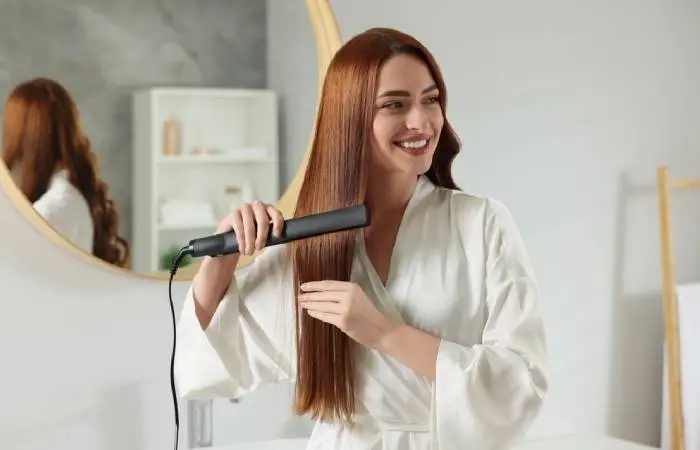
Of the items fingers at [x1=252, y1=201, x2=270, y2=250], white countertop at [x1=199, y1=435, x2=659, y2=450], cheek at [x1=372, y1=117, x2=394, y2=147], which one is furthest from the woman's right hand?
white countertop at [x1=199, y1=435, x2=659, y2=450]

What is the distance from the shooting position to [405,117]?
108 centimetres

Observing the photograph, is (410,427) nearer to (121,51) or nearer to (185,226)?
(185,226)

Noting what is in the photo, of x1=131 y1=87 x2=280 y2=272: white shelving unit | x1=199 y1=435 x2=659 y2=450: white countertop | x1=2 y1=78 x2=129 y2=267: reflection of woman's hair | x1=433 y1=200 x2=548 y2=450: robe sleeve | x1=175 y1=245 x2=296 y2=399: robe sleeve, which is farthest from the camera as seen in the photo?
x1=199 y1=435 x2=659 y2=450: white countertop

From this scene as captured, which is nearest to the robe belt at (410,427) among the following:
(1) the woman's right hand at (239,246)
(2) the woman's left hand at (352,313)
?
(2) the woman's left hand at (352,313)

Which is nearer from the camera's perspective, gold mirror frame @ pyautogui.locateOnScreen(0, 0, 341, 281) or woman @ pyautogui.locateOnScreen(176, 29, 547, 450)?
woman @ pyautogui.locateOnScreen(176, 29, 547, 450)

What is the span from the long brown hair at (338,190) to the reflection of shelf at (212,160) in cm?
43

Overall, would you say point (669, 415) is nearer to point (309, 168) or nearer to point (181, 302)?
point (181, 302)

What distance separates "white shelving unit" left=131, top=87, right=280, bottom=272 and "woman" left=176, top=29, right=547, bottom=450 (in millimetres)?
372

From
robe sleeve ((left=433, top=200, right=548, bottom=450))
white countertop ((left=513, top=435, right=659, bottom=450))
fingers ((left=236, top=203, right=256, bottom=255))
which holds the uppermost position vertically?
fingers ((left=236, top=203, right=256, bottom=255))

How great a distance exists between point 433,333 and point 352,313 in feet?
0.40

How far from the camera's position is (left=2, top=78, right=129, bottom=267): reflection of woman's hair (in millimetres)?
1365

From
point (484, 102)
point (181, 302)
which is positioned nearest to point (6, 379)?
point (181, 302)

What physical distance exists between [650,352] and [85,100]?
138 cm

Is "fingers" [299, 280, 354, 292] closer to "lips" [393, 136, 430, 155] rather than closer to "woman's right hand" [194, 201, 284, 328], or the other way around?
"woman's right hand" [194, 201, 284, 328]
